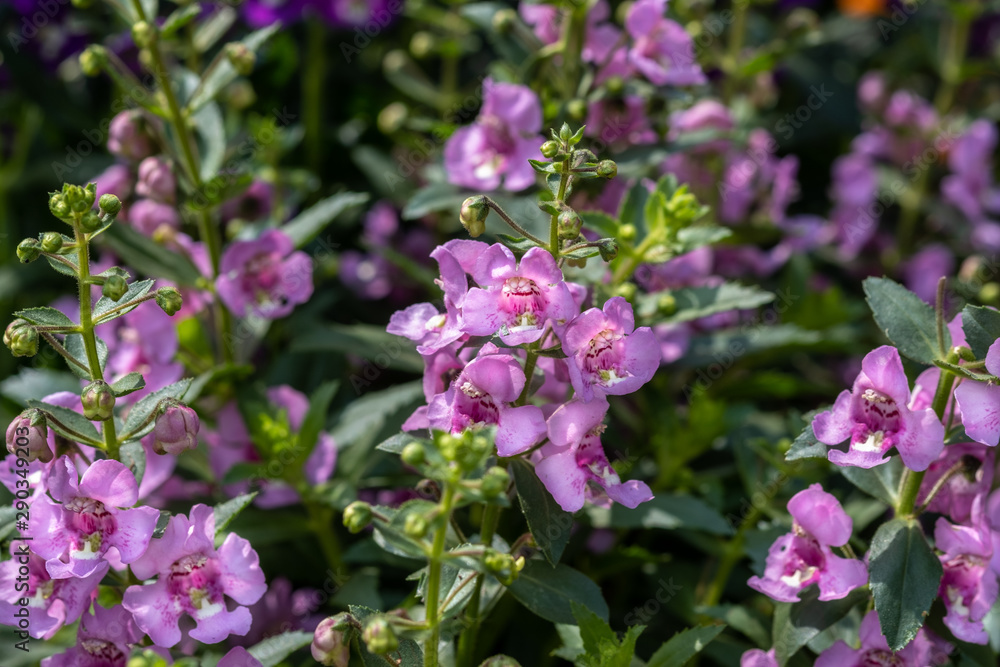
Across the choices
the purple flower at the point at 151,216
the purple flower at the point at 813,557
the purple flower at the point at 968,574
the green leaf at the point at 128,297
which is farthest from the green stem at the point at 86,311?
the purple flower at the point at 968,574

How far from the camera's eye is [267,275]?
2.21 metres

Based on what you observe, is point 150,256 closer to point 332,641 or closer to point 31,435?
point 31,435

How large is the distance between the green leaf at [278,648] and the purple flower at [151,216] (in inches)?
45.2

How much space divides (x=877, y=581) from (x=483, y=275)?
31.5 inches

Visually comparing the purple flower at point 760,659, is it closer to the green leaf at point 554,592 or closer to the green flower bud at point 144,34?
the green leaf at point 554,592

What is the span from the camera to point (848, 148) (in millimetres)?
3701

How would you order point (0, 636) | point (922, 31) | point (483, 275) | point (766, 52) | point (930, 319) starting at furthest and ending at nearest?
point (922, 31) → point (766, 52) → point (0, 636) → point (930, 319) → point (483, 275)

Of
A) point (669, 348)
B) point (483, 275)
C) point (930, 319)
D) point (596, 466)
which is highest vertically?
point (483, 275)

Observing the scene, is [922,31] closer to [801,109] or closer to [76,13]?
[801,109]

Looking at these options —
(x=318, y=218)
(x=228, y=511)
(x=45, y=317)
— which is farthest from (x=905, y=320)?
(x=45, y=317)

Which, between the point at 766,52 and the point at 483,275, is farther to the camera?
the point at 766,52

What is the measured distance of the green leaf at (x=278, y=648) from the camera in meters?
1.65

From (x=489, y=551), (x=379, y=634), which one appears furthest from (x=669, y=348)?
(x=379, y=634)

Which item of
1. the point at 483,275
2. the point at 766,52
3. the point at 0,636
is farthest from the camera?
the point at 766,52
